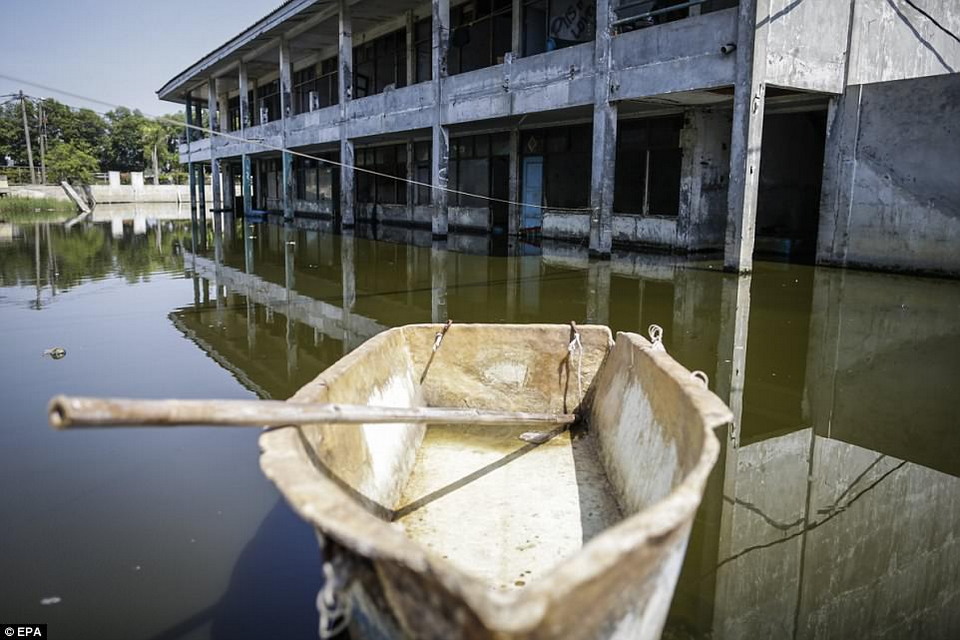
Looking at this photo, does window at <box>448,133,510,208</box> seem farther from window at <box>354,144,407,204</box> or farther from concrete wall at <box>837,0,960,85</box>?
concrete wall at <box>837,0,960,85</box>

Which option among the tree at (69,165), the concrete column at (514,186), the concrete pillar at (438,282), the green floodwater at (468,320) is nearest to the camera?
the green floodwater at (468,320)

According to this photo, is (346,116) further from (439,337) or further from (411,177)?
(439,337)

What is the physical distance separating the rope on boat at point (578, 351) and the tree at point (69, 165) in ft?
176

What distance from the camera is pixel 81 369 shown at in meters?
5.93

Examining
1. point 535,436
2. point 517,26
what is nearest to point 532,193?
point 517,26

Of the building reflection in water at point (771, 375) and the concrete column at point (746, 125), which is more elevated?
the concrete column at point (746, 125)

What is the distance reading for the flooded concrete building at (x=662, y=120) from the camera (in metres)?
11.2

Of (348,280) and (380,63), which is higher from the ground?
(380,63)

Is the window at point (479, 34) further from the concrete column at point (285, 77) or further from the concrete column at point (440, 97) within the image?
the concrete column at point (285, 77)

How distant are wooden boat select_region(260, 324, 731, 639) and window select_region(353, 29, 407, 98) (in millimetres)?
19493

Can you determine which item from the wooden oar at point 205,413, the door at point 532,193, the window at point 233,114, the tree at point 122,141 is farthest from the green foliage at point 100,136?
the wooden oar at point 205,413

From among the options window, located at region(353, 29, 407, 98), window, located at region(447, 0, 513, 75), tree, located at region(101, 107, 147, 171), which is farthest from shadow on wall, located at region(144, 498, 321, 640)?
tree, located at region(101, 107, 147, 171)

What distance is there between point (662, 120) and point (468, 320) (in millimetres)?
9761

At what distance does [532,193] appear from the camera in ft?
63.1
